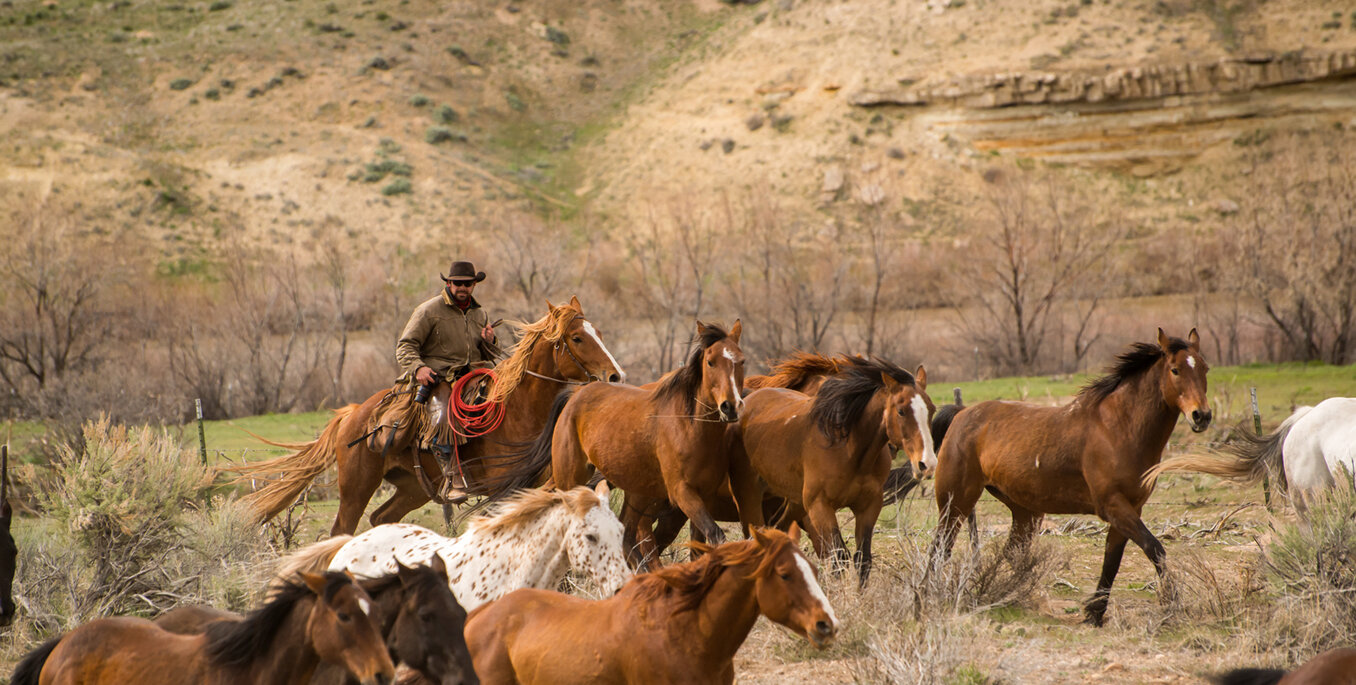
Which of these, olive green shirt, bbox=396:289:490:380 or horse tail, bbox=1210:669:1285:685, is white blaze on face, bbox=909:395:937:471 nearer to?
horse tail, bbox=1210:669:1285:685

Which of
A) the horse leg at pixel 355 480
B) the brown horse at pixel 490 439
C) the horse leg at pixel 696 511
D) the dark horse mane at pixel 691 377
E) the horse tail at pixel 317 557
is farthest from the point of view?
the horse leg at pixel 355 480

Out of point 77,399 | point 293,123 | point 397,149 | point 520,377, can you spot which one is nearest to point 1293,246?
point 520,377

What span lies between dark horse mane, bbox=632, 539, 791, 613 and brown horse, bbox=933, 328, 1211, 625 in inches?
132

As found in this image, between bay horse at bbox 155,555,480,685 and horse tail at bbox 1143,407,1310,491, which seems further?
horse tail at bbox 1143,407,1310,491

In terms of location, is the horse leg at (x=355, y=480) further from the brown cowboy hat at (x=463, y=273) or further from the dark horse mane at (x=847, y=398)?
the dark horse mane at (x=847, y=398)

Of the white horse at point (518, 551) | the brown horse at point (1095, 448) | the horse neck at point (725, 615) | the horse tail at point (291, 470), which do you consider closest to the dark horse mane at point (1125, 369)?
the brown horse at point (1095, 448)

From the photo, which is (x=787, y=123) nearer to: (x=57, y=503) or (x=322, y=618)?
(x=57, y=503)

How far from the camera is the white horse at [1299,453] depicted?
9383mm

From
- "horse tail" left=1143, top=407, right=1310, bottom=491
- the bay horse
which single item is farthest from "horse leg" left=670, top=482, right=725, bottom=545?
"horse tail" left=1143, top=407, right=1310, bottom=491

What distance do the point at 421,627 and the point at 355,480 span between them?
21.2ft

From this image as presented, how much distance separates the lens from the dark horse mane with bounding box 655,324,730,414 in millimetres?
8617

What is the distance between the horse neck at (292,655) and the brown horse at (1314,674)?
3639 mm

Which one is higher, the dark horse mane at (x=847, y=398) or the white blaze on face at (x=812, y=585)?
the white blaze on face at (x=812, y=585)

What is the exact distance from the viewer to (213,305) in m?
40.1
